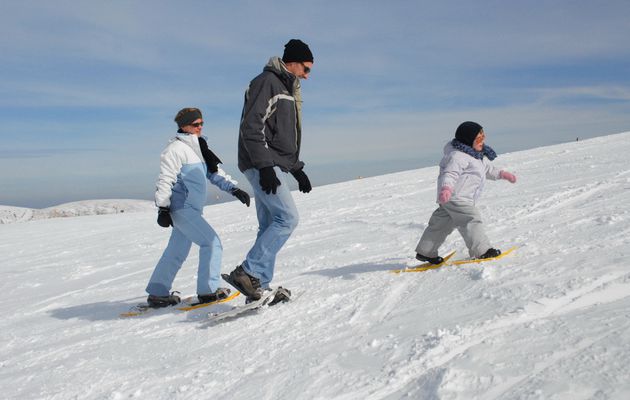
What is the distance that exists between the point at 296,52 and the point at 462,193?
1.95m

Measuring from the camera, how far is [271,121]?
3857mm

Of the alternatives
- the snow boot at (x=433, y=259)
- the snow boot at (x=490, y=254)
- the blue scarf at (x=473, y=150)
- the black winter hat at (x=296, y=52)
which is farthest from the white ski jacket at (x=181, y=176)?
the snow boot at (x=490, y=254)

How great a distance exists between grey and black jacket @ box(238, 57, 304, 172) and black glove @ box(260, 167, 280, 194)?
0.15 feet

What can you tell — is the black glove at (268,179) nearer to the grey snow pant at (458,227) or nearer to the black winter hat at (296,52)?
the black winter hat at (296,52)

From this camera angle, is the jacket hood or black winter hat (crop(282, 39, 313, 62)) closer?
black winter hat (crop(282, 39, 313, 62))

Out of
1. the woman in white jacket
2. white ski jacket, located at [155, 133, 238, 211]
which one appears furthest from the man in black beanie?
white ski jacket, located at [155, 133, 238, 211]

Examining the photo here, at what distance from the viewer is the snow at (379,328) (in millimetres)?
2334

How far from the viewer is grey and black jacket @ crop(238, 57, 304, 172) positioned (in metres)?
3.72

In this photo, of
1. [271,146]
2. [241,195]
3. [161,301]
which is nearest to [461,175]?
[271,146]

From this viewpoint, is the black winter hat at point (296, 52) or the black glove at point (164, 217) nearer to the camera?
the black winter hat at point (296, 52)

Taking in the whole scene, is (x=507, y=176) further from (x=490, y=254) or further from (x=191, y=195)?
(x=191, y=195)

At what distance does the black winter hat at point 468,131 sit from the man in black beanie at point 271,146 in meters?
1.58

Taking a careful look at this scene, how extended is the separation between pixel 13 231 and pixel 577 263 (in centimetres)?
1615

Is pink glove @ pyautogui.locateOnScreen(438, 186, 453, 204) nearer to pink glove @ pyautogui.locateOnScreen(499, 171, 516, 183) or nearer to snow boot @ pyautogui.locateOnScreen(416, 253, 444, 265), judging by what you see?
snow boot @ pyautogui.locateOnScreen(416, 253, 444, 265)
